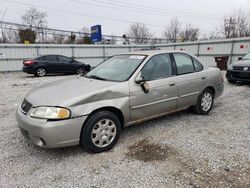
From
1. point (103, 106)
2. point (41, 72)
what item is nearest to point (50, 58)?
point (41, 72)

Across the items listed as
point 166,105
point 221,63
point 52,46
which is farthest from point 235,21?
point 166,105

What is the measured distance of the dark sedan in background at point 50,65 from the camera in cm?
1196

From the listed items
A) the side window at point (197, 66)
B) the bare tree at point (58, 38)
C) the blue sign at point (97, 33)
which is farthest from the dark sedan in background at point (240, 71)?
the bare tree at point (58, 38)

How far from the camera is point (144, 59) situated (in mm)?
3643

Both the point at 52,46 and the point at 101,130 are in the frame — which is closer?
the point at 101,130

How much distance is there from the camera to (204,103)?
462 cm

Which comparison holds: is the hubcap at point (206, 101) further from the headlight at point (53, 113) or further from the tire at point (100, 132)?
the headlight at point (53, 113)

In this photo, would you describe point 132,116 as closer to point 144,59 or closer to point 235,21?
point 144,59

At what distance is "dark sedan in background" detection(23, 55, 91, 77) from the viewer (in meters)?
12.0

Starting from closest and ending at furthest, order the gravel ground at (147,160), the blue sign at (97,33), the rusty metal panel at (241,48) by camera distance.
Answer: the gravel ground at (147,160) < the rusty metal panel at (241,48) < the blue sign at (97,33)

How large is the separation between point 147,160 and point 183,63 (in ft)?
7.58

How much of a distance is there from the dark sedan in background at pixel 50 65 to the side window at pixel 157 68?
10140 millimetres

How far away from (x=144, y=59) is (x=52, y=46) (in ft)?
→ 47.9

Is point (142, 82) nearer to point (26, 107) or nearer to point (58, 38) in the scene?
point (26, 107)
